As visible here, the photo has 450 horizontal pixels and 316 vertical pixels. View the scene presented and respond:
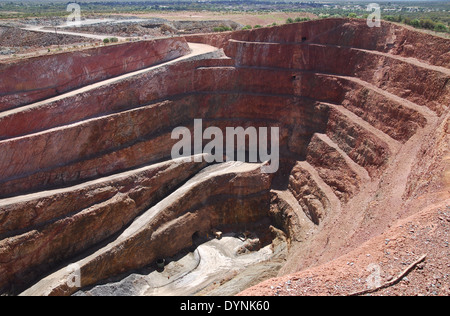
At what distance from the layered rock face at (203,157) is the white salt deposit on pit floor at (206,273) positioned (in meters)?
1.28

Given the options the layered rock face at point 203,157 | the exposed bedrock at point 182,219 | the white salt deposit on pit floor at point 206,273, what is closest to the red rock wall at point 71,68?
the layered rock face at point 203,157

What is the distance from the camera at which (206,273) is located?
85.2 ft

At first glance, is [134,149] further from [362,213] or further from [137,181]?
[362,213]

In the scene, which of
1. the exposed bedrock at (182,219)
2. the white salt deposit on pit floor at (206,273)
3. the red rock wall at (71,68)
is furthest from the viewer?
the red rock wall at (71,68)

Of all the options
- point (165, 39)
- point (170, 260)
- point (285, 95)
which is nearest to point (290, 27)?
point (285, 95)

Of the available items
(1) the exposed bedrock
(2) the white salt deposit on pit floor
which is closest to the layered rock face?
(1) the exposed bedrock

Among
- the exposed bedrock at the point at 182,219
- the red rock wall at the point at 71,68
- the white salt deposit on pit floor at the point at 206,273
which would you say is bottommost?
the white salt deposit on pit floor at the point at 206,273

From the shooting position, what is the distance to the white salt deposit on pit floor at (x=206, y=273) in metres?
24.0

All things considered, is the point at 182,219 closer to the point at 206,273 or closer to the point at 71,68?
the point at 206,273

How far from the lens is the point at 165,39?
3650 cm

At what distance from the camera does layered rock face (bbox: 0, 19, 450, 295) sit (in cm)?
2416

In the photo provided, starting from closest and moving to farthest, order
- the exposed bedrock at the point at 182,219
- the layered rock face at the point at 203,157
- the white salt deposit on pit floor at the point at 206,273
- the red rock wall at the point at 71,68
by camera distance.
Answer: the white salt deposit on pit floor at the point at 206,273 → the layered rock face at the point at 203,157 → the exposed bedrock at the point at 182,219 → the red rock wall at the point at 71,68

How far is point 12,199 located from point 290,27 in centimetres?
3001

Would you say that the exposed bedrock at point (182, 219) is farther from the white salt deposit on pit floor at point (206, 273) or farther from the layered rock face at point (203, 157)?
the white salt deposit on pit floor at point (206, 273)
